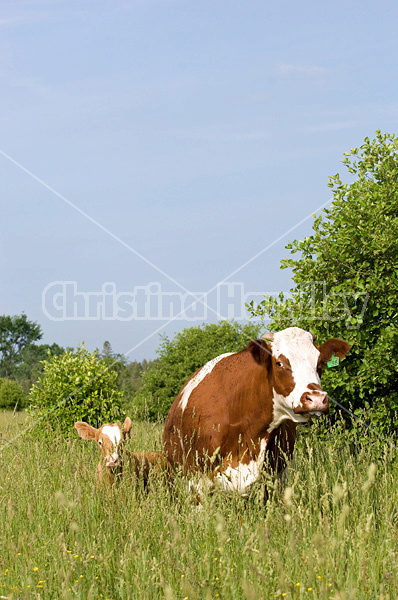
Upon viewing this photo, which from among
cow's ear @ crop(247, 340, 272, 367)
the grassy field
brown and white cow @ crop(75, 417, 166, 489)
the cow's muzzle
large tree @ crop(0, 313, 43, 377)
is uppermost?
large tree @ crop(0, 313, 43, 377)

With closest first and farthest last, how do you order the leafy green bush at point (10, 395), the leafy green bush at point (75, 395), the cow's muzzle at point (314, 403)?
the cow's muzzle at point (314, 403) → the leafy green bush at point (75, 395) → the leafy green bush at point (10, 395)

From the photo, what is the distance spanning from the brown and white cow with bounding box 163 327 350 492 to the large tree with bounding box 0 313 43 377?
2192 inches

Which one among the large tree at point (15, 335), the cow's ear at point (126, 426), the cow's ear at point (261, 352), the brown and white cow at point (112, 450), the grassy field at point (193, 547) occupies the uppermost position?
the large tree at point (15, 335)

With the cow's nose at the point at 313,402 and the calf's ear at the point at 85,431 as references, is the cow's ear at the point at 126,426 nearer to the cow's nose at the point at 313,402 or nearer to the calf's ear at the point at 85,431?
the calf's ear at the point at 85,431

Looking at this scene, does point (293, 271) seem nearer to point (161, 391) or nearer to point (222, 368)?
point (222, 368)

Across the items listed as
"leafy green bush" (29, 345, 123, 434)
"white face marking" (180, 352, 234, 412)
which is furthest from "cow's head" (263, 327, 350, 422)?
"leafy green bush" (29, 345, 123, 434)

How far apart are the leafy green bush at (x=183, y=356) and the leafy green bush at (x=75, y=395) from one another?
6703 mm

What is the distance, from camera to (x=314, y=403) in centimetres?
517

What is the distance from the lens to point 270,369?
234 inches

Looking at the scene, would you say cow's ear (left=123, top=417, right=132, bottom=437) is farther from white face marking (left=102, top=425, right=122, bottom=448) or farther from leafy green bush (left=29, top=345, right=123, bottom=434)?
leafy green bush (left=29, top=345, right=123, bottom=434)

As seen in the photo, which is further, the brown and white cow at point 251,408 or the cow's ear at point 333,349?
the cow's ear at point 333,349

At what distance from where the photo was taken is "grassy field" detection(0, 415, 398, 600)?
143 inches

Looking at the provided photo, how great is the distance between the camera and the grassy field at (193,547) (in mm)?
3625

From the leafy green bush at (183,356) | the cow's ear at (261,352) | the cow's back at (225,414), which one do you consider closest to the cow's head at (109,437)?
the cow's back at (225,414)
